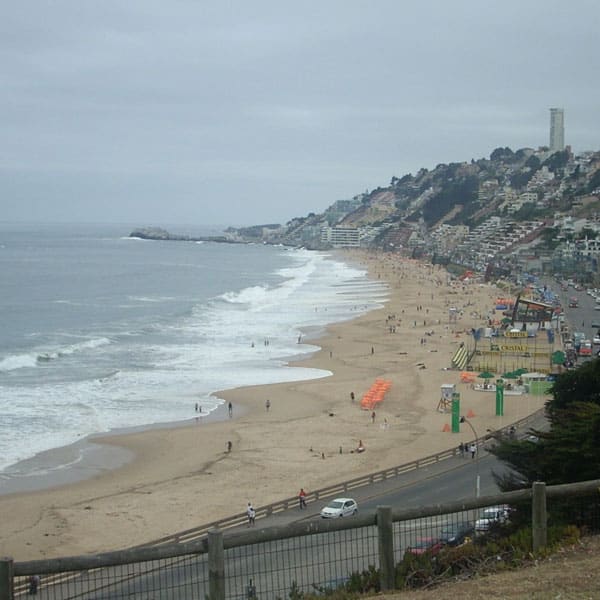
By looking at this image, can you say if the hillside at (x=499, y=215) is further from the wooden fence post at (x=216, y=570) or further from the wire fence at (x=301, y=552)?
the wooden fence post at (x=216, y=570)

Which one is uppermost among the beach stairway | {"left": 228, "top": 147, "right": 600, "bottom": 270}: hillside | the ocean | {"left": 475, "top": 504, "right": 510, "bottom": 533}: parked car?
{"left": 228, "top": 147, "right": 600, "bottom": 270}: hillside

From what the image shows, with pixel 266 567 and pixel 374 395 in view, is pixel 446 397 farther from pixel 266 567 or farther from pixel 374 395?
pixel 266 567

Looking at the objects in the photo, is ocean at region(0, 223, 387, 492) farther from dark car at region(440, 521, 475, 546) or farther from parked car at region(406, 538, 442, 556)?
parked car at region(406, 538, 442, 556)

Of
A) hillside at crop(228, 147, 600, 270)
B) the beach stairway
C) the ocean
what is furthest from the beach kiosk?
hillside at crop(228, 147, 600, 270)

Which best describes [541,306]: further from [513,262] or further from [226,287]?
[513,262]

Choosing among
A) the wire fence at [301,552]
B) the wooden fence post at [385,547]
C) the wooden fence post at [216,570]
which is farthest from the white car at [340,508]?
the wooden fence post at [216,570]

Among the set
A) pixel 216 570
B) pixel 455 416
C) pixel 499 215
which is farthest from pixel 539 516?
pixel 499 215
